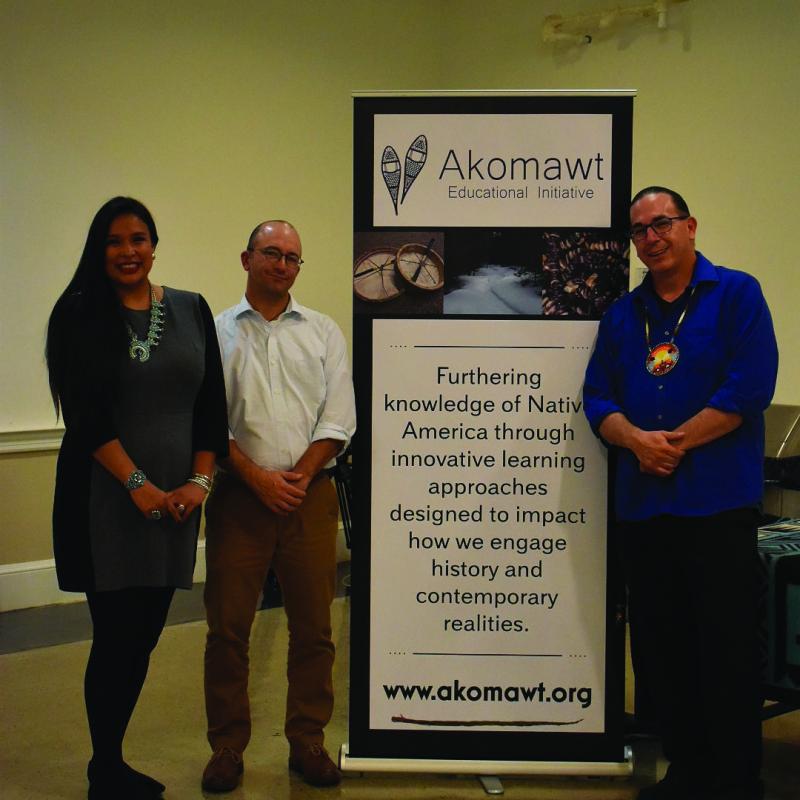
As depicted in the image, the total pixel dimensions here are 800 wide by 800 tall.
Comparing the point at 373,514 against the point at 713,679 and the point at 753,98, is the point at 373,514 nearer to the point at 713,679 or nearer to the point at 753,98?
the point at 713,679

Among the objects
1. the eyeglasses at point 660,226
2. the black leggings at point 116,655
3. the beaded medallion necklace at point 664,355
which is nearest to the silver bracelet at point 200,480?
the black leggings at point 116,655

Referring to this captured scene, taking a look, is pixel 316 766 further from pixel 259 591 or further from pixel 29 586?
pixel 29 586

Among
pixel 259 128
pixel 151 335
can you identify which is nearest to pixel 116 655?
pixel 151 335

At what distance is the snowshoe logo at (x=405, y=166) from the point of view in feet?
9.32

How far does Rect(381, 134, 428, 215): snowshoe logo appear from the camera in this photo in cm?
284

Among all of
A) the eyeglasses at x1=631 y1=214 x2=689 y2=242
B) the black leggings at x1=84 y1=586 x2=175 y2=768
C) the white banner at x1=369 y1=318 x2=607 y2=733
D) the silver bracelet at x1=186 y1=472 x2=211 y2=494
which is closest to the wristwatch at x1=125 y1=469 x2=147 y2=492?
the silver bracelet at x1=186 y1=472 x2=211 y2=494

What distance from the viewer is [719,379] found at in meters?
2.62

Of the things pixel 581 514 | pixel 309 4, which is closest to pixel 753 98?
pixel 309 4

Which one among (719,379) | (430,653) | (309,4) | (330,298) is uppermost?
(309,4)

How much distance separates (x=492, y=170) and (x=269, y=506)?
1118 millimetres

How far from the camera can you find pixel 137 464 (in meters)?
2.56

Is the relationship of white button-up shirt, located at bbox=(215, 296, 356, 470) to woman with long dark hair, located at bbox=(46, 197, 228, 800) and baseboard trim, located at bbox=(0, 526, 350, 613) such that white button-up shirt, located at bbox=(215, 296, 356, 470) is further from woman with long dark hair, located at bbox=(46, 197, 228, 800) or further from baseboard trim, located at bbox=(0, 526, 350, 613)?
baseboard trim, located at bbox=(0, 526, 350, 613)

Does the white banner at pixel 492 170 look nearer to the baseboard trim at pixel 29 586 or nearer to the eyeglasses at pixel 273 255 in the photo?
the eyeglasses at pixel 273 255

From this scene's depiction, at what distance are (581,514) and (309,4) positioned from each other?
156 inches
